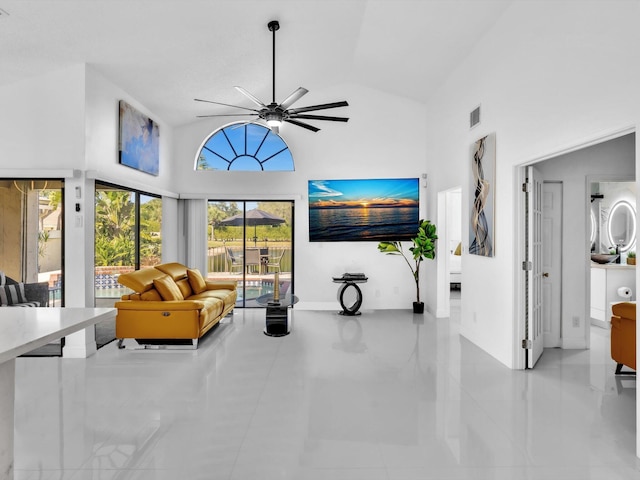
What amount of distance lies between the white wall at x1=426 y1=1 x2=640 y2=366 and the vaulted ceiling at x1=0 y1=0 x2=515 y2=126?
51 cm

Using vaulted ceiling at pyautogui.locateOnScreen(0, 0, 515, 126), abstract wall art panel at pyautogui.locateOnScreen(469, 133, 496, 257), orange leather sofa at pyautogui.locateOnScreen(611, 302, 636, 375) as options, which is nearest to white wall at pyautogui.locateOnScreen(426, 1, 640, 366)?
abstract wall art panel at pyautogui.locateOnScreen(469, 133, 496, 257)

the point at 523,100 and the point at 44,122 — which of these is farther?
the point at 44,122

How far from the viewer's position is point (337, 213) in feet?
23.9

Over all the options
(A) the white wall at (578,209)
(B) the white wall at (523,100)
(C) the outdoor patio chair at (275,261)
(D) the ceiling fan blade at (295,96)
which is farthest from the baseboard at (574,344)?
(C) the outdoor patio chair at (275,261)

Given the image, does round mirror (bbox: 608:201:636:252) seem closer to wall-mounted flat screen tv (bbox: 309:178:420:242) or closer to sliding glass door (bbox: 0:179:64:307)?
wall-mounted flat screen tv (bbox: 309:178:420:242)

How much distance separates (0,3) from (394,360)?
5.12 metres

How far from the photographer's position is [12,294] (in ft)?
14.7

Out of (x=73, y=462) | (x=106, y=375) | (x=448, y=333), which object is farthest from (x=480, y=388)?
(x=106, y=375)

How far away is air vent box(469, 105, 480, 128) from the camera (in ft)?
16.0

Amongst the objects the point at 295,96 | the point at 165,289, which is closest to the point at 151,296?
the point at 165,289

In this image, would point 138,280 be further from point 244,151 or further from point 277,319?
point 244,151

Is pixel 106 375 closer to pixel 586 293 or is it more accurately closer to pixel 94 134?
pixel 94 134

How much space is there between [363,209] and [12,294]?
5.34 meters

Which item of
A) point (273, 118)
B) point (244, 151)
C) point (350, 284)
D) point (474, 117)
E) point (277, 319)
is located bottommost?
point (277, 319)
